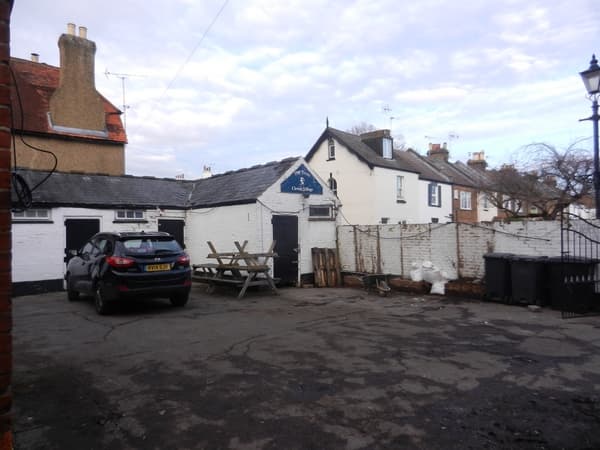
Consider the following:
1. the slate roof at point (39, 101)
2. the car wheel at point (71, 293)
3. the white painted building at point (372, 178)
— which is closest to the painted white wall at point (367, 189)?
the white painted building at point (372, 178)

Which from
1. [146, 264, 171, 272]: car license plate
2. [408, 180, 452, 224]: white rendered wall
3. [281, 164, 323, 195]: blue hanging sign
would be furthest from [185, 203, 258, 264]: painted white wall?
[408, 180, 452, 224]: white rendered wall

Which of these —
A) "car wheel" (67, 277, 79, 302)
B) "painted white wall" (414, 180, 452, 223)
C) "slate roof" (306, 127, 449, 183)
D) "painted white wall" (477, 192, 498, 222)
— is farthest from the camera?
"painted white wall" (477, 192, 498, 222)

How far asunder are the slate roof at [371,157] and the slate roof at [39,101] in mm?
12138

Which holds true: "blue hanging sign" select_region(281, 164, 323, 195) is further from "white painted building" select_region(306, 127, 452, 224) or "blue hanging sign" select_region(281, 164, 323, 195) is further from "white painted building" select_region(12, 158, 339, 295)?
"white painted building" select_region(306, 127, 452, 224)

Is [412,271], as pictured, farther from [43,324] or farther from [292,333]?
[43,324]

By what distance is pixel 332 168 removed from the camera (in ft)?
89.4

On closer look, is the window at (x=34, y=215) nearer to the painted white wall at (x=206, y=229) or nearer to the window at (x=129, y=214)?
the painted white wall at (x=206, y=229)

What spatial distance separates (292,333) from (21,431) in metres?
4.39

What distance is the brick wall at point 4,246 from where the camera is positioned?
223 cm

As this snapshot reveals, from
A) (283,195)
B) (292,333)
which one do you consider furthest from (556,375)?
(283,195)

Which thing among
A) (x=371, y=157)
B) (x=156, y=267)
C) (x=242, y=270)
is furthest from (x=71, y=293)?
(x=371, y=157)

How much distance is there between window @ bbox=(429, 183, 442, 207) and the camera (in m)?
30.9

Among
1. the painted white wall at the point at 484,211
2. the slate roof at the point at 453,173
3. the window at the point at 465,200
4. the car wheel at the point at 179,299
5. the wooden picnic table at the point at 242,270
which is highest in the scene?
the slate roof at the point at 453,173

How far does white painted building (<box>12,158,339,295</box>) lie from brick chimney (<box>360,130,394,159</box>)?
43.3 ft
